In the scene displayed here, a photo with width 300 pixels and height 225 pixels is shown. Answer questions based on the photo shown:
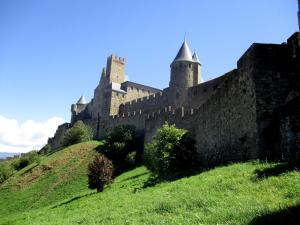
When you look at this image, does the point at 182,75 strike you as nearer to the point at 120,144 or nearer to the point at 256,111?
the point at 120,144

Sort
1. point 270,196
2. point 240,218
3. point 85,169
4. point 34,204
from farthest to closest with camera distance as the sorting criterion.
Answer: point 85,169 → point 34,204 → point 270,196 → point 240,218

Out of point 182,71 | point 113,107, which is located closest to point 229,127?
point 182,71

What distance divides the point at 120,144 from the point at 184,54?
17.8 meters

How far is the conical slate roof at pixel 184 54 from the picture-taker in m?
52.0

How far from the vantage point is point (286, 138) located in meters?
12.5

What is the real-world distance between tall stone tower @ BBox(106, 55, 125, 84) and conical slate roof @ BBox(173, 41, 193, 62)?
75.6 feet

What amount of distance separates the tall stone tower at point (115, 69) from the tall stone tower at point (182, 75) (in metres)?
23.6

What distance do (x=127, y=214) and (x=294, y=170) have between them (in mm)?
4967

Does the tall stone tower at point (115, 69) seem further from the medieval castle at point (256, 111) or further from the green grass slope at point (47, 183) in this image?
the medieval castle at point (256, 111)

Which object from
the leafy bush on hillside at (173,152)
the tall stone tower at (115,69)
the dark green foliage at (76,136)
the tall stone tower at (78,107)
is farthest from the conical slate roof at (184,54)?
the tall stone tower at (78,107)

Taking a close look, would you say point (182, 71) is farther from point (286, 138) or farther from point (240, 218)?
point (240, 218)

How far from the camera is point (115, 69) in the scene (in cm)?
7531

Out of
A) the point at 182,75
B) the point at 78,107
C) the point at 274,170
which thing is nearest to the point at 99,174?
the point at 274,170

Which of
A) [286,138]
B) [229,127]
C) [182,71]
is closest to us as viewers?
[286,138]
